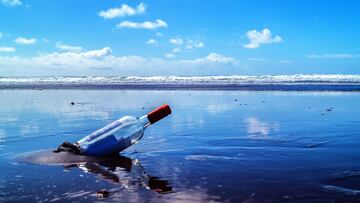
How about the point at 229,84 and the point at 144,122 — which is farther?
the point at 229,84

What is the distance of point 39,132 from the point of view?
9.45 m

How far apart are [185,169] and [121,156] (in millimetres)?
1390

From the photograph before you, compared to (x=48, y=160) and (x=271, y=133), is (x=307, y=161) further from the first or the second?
(x=48, y=160)

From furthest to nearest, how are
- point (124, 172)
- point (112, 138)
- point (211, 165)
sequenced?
1. point (112, 138)
2. point (211, 165)
3. point (124, 172)

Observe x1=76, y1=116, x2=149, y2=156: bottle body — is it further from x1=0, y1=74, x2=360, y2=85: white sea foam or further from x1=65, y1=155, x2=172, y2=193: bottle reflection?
x1=0, y1=74, x2=360, y2=85: white sea foam

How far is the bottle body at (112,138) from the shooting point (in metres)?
6.09

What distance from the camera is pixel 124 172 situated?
5.28m

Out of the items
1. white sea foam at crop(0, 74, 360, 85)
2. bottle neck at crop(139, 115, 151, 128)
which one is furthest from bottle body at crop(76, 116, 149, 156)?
white sea foam at crop(0, 74, 360, 85)

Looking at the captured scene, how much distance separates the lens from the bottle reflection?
461cm

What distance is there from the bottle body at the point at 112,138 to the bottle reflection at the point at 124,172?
158 mm

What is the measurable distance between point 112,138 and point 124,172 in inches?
40.9

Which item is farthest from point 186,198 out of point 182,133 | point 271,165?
point 182,133

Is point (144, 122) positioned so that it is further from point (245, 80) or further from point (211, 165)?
point (245, 80)

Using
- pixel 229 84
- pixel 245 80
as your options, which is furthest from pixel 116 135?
pixel 245 80
